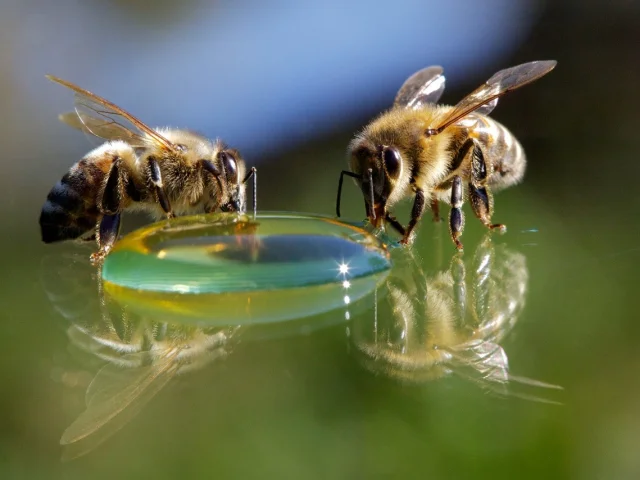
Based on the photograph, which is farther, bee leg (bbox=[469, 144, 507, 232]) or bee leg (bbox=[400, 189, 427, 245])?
bee leg (bbox=[469, 144, 507, 232])

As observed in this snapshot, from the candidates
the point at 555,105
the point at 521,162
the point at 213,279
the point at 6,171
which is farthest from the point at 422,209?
the point at 6,171

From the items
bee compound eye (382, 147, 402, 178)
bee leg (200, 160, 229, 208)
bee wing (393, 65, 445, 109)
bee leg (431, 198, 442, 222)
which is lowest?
bee leg (431, 198, 442, 222)

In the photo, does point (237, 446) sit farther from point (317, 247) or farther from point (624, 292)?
point (624, 292)

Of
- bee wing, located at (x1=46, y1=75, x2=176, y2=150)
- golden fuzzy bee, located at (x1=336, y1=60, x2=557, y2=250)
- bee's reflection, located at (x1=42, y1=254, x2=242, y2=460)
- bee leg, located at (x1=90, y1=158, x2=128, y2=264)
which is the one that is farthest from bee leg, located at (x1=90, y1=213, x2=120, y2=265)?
golden fuzzy bee, located at (x1=336, y1=60, x2=557, y2=250)

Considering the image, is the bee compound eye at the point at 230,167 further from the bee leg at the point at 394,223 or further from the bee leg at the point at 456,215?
the bee leg at the point at 456,215

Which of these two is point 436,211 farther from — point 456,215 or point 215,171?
point 215,171

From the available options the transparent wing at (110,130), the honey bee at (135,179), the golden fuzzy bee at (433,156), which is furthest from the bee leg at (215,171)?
the golden fuzzy bee at (433,156)

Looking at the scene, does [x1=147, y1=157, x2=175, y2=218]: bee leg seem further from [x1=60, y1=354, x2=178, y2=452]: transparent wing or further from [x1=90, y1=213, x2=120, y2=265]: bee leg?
[x1=60, y1=354, x2=178, y2=452]: transparent wing
